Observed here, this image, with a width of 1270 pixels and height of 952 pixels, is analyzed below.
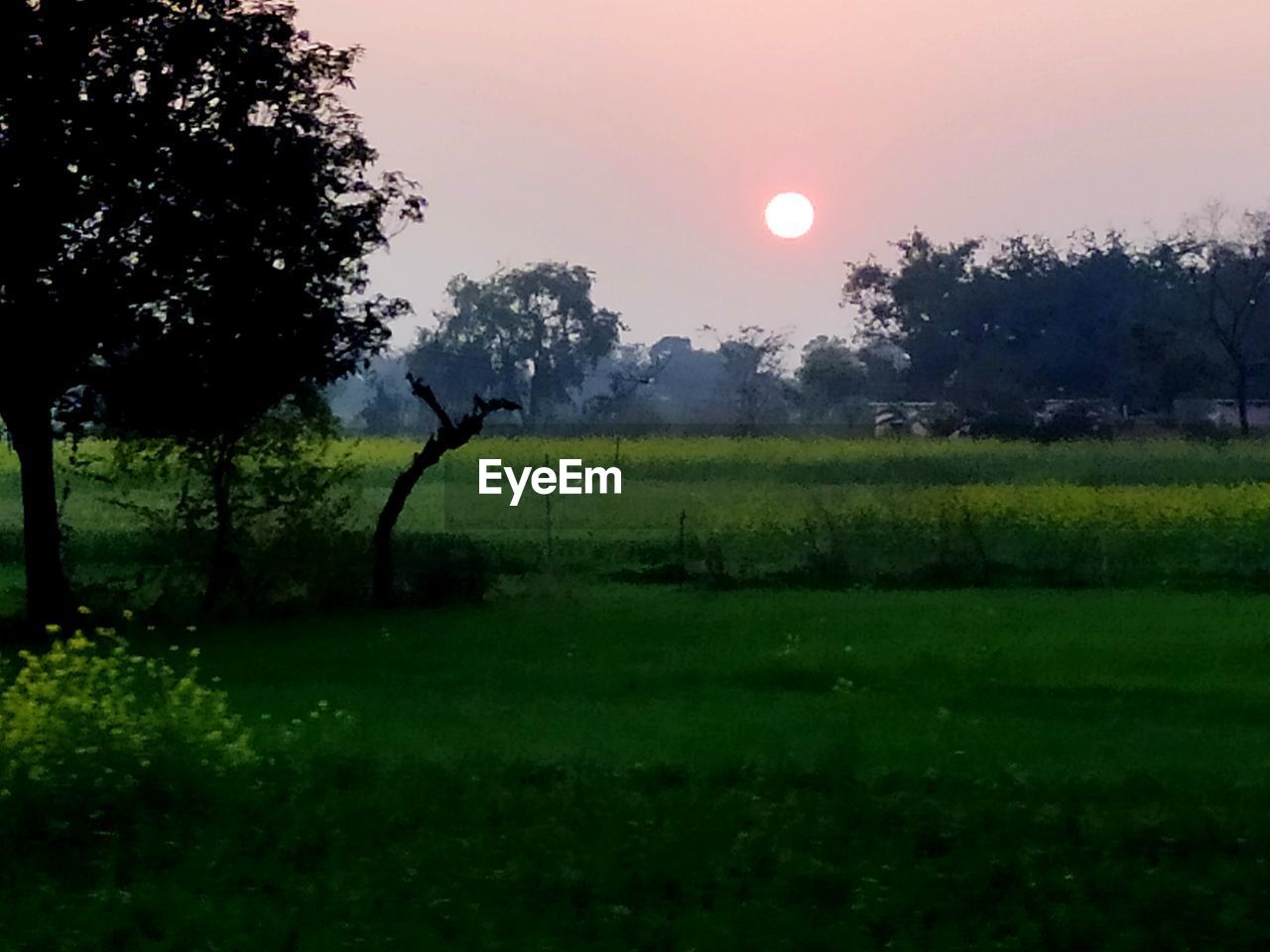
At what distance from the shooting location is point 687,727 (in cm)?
1530

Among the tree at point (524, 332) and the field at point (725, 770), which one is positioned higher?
the tree at point (524, 332)

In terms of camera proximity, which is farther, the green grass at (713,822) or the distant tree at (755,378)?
the distant tree at (755,378)

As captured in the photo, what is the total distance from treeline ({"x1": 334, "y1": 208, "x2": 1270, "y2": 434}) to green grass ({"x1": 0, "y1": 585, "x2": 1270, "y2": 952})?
38.1 meters

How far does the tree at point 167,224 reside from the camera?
71.9 feet

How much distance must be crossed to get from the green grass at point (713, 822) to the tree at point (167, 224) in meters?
6.50

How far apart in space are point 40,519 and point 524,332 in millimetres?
38815

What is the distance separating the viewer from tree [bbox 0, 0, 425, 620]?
2191cm

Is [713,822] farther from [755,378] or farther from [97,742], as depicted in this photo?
[755,378]

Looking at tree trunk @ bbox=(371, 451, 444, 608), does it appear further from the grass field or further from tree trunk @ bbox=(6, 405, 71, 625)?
tree trunk @ bbox=(6, 405, 71, 625)

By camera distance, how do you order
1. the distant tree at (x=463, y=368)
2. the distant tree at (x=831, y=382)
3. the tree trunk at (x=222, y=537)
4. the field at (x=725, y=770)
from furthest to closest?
the distant tree at (x=831, y=382)
the distant tree at (x=463, y=368)
the tree trunk at (x=222, y=537)
the field at (x=725, y=770)

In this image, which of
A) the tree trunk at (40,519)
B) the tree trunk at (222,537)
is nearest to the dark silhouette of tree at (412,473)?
the tree trunk at (222,537)

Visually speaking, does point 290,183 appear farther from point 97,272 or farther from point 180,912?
point 180,912

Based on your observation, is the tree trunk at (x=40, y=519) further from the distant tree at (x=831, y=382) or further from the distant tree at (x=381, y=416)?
the distant tree at (x=831, y=382)

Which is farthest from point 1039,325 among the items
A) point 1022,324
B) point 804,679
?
point 804,679
